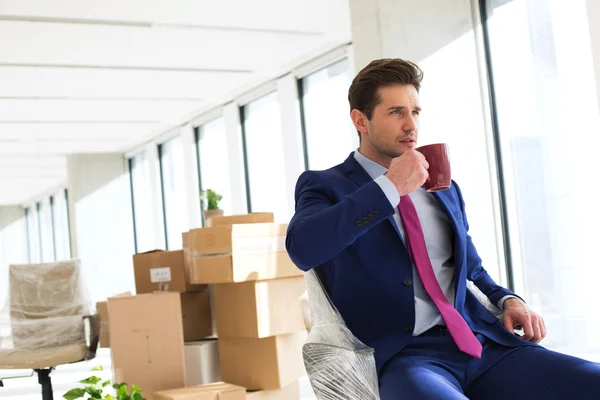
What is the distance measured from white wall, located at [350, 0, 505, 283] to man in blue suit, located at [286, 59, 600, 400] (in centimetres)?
236

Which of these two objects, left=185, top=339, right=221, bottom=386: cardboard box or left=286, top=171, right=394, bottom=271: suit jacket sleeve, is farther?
left=185, top=339, right=221, bottom=386: cardboard box

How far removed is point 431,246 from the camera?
1.53m

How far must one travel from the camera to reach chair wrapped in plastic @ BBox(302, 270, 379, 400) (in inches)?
53.4

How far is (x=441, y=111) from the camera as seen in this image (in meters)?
4.00

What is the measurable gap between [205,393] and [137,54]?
290 centimetres

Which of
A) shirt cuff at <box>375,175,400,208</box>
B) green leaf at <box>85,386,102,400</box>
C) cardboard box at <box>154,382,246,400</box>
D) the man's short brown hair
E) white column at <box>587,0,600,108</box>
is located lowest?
cardboard box at <box>154,382,246,400</box>

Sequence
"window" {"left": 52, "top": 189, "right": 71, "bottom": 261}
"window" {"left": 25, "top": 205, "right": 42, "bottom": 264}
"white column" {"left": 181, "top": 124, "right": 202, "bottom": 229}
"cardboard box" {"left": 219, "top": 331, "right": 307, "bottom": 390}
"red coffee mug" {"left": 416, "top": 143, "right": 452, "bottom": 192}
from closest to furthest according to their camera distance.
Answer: "red coffee mug" {"left": 416, "top": 143, "right": 452, "bottom": 192} → "cardboard box" {"left": 219, "top": 331, "right": 307, "bottom": 390} → "white column" {"left": 181, "top": 124, "right": 202, "bottom": 229} → "window" {"left": 52, "top": 189, "right": 71, "bottom": 261} → "window" {"left": 25, "top": 205, "right": 42, "bottom": 264}

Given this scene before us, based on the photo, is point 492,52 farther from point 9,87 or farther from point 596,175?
point 9,87

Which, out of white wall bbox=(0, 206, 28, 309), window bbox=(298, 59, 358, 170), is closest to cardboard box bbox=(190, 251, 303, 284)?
window bbox=(298, 59, 358, 170)

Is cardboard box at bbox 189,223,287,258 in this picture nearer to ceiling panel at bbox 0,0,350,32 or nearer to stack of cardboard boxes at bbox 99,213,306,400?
stack of cardboard boxes at bbox 99,213,306,400

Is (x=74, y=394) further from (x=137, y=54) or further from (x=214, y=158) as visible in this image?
(x=214, y=158)

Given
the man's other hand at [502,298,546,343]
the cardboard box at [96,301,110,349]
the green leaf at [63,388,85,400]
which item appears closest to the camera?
the man's other hand at [502,298,546,343]

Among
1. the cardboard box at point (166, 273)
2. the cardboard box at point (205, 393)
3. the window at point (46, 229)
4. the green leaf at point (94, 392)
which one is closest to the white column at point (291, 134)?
the cardboard box at point (166, 273)

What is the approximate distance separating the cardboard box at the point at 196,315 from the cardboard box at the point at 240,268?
299 millimetres
